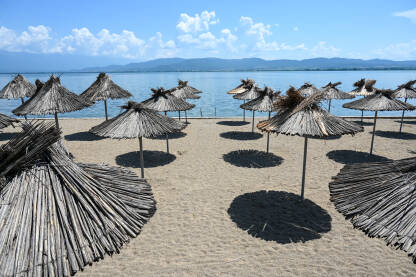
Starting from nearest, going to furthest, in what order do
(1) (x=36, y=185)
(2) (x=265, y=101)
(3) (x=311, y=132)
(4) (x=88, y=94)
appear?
(1) (x=36, y=185)
(3) (x=311, y=132)
(2) (x=265, y=101)
(4) (x=88, y=94)

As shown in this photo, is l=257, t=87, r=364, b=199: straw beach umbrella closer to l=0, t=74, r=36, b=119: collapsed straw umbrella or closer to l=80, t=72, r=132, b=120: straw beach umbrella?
l=80, t=72, r=132, b=120: straw beach umbrella

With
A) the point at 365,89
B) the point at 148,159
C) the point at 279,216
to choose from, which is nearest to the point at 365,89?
the point at 365,89

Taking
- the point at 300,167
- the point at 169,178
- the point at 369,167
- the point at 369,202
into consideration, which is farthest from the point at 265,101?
the point at 369,202

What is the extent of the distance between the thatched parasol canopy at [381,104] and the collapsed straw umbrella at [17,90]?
19.4 m

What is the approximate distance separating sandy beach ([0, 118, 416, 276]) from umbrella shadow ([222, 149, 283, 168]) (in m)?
0.04

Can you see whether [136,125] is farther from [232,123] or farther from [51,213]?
[232,123]

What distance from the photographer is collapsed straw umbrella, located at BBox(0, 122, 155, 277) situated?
250cm

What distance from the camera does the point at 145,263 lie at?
5.13m

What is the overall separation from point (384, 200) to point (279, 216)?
11.5ft

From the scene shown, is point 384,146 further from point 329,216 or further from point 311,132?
point 311,132

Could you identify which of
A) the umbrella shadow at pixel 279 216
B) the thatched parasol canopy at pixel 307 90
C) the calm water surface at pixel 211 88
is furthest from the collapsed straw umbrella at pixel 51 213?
the thatched parasol canopy at pixel 307 90

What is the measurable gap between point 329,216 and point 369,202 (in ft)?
10.9

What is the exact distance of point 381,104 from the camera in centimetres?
1112

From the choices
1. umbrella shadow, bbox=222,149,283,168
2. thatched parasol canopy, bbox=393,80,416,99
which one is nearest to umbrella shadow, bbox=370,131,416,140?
thatched parasol canopy, bbox=393,80,416,99
